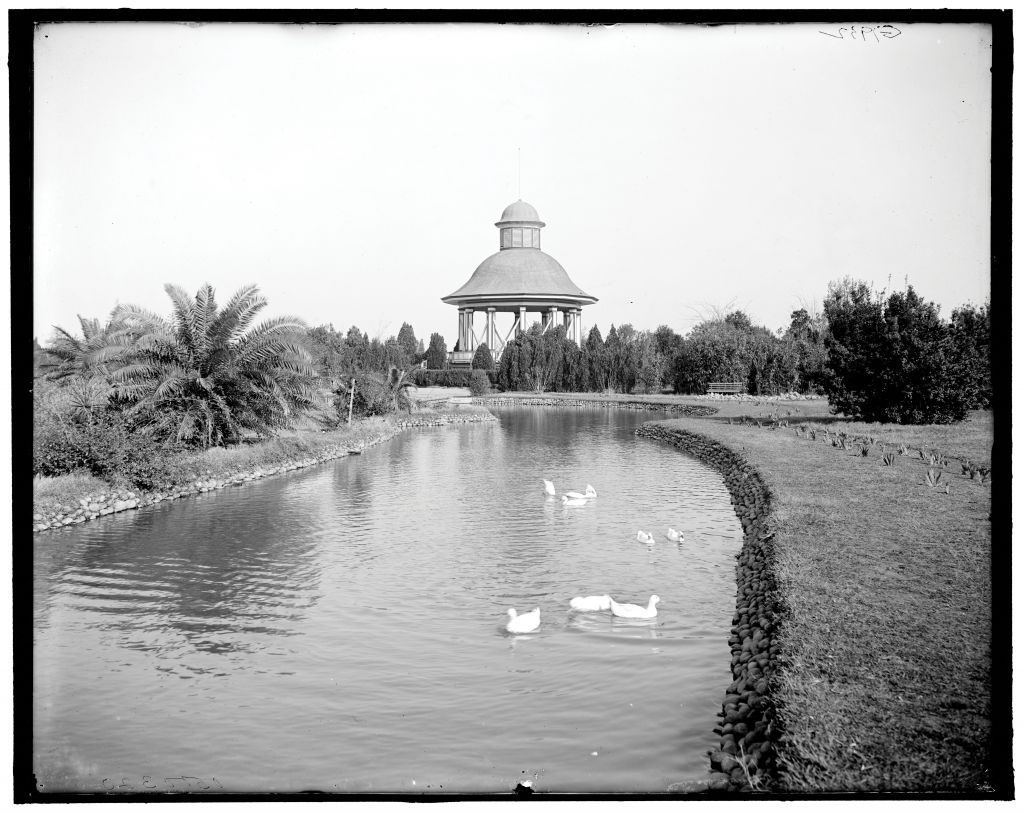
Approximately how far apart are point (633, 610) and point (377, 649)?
219 centimetres

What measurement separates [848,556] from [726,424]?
1737 cm

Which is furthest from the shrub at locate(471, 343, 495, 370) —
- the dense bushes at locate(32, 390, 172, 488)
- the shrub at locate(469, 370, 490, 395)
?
the dense bushes at locate(32, 390, 172, 488)

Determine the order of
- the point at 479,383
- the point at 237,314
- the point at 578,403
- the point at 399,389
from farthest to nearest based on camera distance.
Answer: the point at 479,383
the point at 578,403
the point at 399,389
the point at 237,314

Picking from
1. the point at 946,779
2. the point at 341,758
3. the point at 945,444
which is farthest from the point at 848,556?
the point at 945,444

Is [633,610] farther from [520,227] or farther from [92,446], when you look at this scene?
[520,227]

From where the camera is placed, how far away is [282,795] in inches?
181

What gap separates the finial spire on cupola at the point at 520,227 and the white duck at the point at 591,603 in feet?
142

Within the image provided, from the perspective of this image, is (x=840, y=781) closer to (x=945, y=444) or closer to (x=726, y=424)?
(x=945, y=444)

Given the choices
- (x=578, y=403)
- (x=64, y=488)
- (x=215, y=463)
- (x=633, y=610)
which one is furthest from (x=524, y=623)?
(x=578, y=403)

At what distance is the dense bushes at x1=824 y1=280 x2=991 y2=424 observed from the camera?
19734mm

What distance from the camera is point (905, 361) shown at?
20.1m

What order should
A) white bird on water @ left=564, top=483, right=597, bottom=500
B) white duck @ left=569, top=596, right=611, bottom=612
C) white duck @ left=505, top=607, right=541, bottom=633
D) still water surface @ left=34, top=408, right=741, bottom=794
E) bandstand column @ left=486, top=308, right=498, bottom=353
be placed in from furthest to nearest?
bandstand column @ left=486, top=308, right=498, bottom=353 < white bird on water @ left=564, top=483, right=597, bottom=500 < white duck @ left=569, top=596, right=611, bottom=612 < white duck @ left=505, top=607, right=541, bottom=633 < still water surface @ left=34, top=408, right=741, bottom=794

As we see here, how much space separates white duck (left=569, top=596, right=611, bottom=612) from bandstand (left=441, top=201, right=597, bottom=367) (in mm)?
46873

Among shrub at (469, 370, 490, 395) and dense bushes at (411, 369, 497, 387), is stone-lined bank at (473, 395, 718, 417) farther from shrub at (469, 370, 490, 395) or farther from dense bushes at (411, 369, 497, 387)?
dense bushes at (411, 369, 497, 387)
